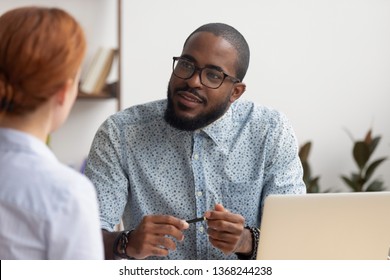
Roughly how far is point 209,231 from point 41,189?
66 centimetres

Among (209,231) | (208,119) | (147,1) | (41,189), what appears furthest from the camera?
(147,1)

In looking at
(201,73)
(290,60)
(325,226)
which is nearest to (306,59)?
(290,60)

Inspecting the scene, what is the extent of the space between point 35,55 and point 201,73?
0.84 metres

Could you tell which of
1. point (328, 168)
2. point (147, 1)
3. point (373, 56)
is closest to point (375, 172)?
point (328, 168)

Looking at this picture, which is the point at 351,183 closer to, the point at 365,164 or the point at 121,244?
the point at 365,164

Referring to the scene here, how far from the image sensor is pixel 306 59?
335 centimetres

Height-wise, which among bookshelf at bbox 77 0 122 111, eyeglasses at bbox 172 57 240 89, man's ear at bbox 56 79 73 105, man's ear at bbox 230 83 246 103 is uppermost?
man's ear at bbox 56 79 73 105

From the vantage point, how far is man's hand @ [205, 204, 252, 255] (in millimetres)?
1482

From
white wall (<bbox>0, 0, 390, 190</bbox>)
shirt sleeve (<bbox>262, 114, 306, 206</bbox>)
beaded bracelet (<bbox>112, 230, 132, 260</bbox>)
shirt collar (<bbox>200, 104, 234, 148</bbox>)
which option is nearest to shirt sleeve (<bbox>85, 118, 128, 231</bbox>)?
beaded bracelet (<bbox>112, 230, 132, 260</bbox>)

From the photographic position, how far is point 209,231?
1521 mm

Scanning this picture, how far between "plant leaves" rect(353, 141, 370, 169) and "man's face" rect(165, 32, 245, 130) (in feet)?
5.03

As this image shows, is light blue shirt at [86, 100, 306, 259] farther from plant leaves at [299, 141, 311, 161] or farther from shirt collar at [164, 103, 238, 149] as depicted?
plant leaves at [299, 141, 311, 161]

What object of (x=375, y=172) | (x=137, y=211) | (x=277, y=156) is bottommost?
(x=375, y=172)
